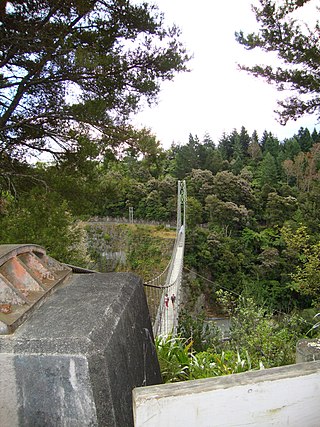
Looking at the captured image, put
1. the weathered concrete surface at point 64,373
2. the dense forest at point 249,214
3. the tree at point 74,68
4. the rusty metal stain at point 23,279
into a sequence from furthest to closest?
1. the dense forest at point 249,214
2. the tree at point 74,68
3. the rusty metal stain at point 23,279
4. the weathered concrete surface at point 64,373

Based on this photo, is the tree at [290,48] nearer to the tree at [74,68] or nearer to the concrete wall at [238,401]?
the tree at [74,68]

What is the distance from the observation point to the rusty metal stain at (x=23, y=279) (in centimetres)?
72

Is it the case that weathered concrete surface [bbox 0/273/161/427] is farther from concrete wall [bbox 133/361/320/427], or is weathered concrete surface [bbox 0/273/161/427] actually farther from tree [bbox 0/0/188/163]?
tree [bbox 0/0/188/163]

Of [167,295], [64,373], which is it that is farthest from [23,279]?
[167,295]

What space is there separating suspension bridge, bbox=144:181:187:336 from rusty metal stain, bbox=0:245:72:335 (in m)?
0.62

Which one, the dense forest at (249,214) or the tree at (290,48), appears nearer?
the tree at (290,48)

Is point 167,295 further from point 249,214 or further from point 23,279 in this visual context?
point 249,214

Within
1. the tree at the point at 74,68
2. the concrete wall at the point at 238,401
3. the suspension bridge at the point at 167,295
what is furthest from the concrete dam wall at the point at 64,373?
the tree at the point at 74,68

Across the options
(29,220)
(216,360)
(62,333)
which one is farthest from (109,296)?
(29,220)

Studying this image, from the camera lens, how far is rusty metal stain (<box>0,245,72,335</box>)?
717 millimetres

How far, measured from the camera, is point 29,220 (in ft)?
9.11

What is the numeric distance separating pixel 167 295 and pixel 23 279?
180 inches

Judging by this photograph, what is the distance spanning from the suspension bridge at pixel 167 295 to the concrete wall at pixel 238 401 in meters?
1.06

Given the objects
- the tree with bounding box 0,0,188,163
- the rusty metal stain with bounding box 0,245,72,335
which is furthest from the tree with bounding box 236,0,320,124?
the rusty metal stain with bounding box 0,245,72,335
